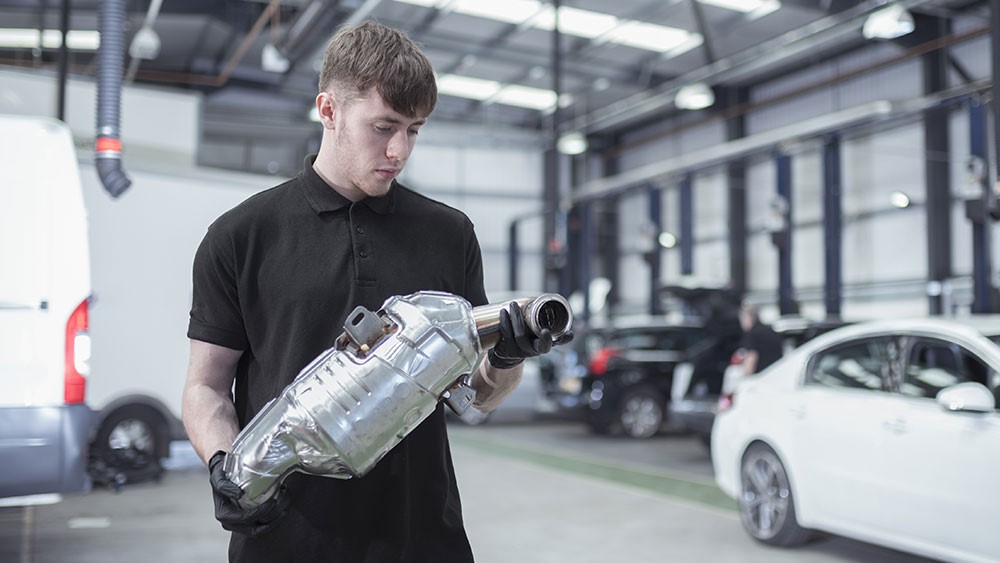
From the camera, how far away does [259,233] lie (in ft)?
5.05

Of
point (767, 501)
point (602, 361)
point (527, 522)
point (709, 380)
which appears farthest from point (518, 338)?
point (602, 361)

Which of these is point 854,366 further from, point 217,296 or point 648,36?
point 648,36

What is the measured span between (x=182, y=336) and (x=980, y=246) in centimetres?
699

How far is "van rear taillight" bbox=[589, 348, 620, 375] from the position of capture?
11219 millimetres

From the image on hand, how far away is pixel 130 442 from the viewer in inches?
289

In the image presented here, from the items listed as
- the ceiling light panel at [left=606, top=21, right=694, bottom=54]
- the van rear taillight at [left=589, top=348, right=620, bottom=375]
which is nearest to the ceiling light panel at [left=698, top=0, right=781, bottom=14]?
the ceiling light panel at [left=606, top=21, right=694, bottom=54]

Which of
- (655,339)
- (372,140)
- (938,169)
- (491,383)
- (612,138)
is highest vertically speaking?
(612,138)

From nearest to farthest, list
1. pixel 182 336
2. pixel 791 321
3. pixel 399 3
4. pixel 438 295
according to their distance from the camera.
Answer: pixel 438 295, pixel 182 336, pixel 791 321, pixel 399 3

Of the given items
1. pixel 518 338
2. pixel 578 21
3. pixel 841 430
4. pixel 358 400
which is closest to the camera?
pixel 358 400

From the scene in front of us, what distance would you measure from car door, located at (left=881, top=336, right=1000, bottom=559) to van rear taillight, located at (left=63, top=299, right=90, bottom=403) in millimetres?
3863

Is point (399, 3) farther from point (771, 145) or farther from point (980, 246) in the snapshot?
point (980, 246)

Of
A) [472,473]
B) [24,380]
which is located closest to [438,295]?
[24,380]

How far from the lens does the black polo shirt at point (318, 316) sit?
4.91 ft

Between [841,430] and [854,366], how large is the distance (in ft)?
1.51
